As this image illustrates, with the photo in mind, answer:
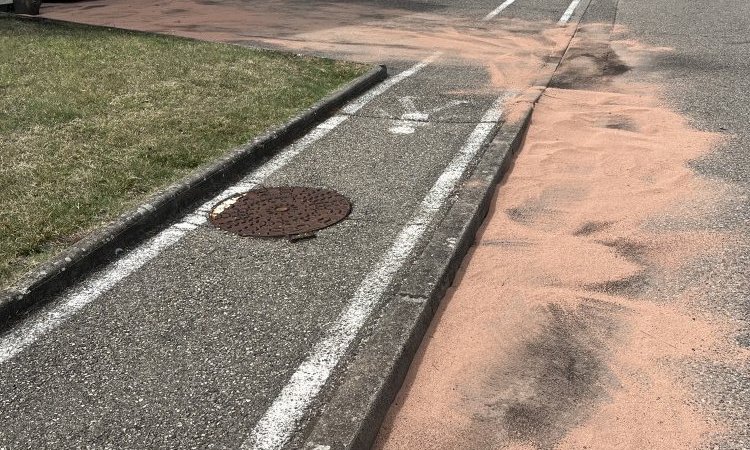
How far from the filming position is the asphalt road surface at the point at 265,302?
337cm

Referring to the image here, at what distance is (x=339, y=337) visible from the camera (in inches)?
154

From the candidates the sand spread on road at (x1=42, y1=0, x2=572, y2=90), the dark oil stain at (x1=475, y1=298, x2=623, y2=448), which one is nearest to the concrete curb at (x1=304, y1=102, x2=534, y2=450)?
the dark oil stain at (x1=475, y1=298, x2=623, y2=448)

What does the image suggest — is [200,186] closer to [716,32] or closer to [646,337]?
[646,337]

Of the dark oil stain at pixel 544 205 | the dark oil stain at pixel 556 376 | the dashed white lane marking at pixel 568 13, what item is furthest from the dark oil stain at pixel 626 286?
the dashed white lane marking at pixel 568 13

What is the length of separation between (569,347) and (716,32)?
10745 millimetres

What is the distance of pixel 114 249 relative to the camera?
15.6 feet

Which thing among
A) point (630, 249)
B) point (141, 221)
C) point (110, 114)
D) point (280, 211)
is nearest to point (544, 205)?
point (630, 249)

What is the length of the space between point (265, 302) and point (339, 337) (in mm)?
526

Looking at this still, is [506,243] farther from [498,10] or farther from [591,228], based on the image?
[498,10]

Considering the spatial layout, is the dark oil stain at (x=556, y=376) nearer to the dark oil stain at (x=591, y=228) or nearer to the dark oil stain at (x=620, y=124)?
the dark oil stain at (x=591, y=228)

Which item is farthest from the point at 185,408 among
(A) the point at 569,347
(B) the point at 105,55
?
(B) the point at 105,55

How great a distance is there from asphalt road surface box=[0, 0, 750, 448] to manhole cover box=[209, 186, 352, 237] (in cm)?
10

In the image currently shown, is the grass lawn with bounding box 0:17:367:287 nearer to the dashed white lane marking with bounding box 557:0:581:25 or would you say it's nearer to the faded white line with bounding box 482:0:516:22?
the faded white line with bounding box 482:0:516:22

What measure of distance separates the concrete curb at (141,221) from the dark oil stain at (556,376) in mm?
2252
